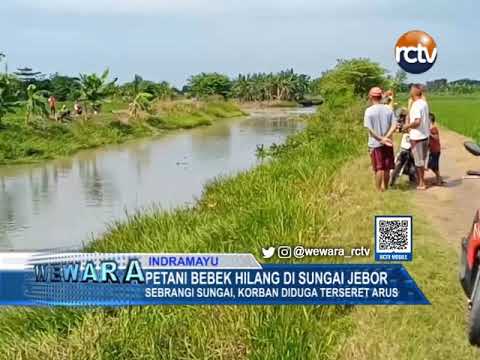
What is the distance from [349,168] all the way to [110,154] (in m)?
12.2

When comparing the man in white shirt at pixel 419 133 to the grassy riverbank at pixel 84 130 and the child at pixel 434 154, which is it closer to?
the child at pixel 434 154

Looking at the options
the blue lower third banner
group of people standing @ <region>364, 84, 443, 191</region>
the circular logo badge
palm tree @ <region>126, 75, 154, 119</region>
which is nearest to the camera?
the blue lower third banner

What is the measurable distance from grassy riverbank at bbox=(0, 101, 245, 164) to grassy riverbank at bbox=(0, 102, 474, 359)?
36.6 ft

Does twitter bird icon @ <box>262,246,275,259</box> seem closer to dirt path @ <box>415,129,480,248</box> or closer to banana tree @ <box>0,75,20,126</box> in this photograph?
dirt path @ <box>415,129,480,248</box>

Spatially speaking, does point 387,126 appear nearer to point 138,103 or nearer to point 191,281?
point 191,281

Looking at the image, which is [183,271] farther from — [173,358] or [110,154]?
[110,154]

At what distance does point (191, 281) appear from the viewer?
10.1 feet

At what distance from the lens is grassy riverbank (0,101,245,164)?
47.8 feet

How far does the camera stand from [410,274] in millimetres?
3322

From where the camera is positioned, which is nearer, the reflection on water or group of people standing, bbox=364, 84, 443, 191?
group of people standing, bbox=364, 84, 443, 191

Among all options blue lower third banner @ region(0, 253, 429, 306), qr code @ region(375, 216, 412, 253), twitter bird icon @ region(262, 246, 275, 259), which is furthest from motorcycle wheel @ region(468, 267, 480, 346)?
twitter bird icon @ region(262, 246, 275, 259)

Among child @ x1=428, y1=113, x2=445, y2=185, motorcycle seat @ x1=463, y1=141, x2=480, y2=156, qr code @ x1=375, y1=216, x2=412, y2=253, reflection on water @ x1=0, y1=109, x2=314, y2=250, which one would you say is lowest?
reflection on water @ x1=0, y1=109, x2=314, y2=250

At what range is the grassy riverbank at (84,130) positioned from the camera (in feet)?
47.8

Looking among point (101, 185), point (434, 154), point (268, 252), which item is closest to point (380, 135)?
point (434, 154)
